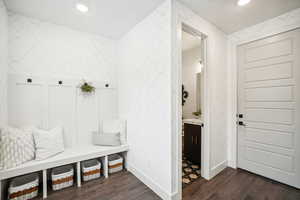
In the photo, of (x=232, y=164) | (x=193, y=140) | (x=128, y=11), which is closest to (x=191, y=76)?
(x=193, y=140)

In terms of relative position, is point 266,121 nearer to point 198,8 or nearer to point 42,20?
point 198,8

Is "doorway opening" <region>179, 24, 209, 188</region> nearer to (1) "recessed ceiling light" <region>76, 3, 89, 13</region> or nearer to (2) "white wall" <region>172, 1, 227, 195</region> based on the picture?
(2) "white wall" <region>172, 1, 227, 195</region>

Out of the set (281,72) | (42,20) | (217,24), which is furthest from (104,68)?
(281,72)

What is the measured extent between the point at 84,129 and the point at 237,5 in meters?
3.12

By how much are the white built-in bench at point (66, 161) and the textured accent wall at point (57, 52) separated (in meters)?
1.30

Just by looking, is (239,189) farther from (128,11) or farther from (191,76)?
(128,11)

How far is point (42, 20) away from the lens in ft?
7.08

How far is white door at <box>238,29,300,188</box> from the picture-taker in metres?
1.95

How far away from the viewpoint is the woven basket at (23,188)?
5.34 feet

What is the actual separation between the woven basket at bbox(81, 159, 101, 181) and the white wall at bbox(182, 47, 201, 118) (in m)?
2.55

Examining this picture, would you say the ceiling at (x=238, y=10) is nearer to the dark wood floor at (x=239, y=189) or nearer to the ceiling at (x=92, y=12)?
the ceiling at (x=92, y=12)

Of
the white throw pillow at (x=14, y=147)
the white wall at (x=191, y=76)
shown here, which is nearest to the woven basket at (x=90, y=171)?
the white throw pillow at (x=14, y=147)

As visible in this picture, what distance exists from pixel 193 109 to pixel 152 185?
7.33ft

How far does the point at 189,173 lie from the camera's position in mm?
2322
